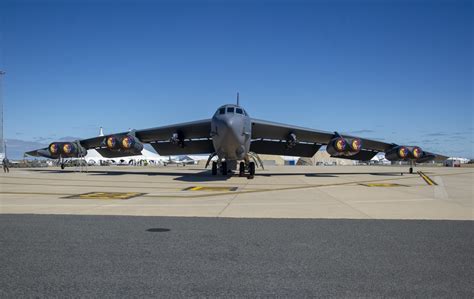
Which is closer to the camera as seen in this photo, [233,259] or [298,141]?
[233,259]

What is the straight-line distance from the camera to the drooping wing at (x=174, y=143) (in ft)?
97.4

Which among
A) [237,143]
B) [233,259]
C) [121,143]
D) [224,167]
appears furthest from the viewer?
[121,143]

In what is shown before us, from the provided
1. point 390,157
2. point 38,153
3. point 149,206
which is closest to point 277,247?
point 149,206

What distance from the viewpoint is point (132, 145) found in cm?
2964

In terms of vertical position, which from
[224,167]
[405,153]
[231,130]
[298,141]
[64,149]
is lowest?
[224,167]

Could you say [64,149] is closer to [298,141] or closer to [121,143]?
[121,143]

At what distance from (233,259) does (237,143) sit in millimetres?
17267

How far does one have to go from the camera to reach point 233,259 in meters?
5.33

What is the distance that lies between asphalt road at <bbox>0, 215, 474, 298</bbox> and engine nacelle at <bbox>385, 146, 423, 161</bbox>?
26.0m

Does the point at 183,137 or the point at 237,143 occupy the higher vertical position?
the point at 183,137

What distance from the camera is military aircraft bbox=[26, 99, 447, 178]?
75.6 ft

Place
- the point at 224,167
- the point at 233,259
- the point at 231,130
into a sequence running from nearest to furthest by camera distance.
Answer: the point at 233,259 < the point at 231,130 < the point at 224,167

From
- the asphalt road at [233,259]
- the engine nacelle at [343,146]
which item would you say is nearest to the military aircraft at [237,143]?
the engine nacelle at [343,146]

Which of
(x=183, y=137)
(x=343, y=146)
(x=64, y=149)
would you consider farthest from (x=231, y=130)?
(x=64, y=149)
